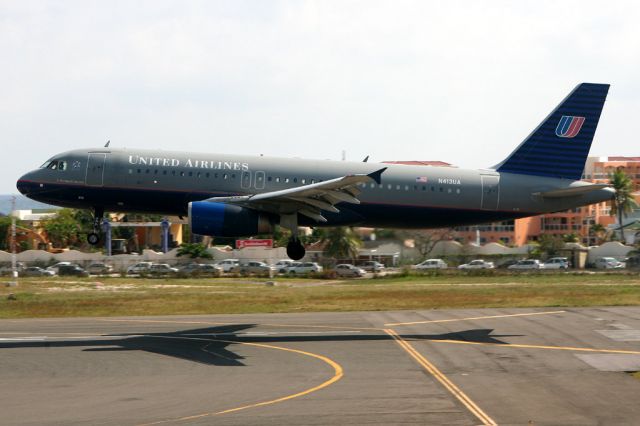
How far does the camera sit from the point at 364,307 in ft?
146

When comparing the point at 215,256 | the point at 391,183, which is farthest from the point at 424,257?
the point at 391,183

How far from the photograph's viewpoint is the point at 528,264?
86.9 meters

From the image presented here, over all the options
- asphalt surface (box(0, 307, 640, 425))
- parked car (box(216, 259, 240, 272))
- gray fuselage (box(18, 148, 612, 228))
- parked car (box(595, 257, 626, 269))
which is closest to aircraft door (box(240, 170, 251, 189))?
gray fuselage (box(18, 148, 612, 228))

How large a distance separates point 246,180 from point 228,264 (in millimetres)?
50366

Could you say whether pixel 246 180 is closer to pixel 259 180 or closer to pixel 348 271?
pixel 259 180

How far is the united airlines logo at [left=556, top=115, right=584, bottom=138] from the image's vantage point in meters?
45.1

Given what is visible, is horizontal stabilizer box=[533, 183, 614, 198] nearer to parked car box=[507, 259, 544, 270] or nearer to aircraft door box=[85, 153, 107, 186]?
aircraft door box=[85, 153, 107, 186]

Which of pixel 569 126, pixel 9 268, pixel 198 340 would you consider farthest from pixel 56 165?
pixel 9 268

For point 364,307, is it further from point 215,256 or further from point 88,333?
point 215,256

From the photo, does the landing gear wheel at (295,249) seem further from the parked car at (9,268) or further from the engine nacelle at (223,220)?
the parked car at (9,268)

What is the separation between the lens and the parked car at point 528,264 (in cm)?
8394

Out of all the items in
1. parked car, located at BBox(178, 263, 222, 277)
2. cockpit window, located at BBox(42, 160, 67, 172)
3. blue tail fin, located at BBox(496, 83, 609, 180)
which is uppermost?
blue tail fin, located at BBox(496, 83, 609, 180)

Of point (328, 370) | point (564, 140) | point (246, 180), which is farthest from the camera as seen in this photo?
point (564, 140)

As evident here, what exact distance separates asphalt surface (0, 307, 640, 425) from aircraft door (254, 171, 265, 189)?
20.9 feet
